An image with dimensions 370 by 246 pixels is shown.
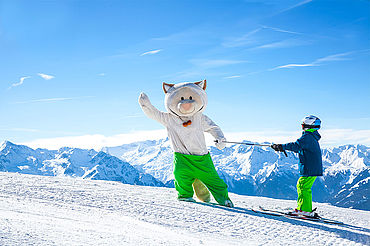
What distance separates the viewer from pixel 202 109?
23.9ft

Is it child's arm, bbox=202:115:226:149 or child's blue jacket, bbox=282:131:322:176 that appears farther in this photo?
child's arm, bbox=202:115:226:149

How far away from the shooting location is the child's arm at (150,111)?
7332 mm

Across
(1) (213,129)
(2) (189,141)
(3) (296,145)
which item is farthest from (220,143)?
(3) (296,145)

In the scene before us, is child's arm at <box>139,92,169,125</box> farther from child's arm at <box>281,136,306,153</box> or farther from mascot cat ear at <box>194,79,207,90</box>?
child's arm at <box>281,136,306,153</box>

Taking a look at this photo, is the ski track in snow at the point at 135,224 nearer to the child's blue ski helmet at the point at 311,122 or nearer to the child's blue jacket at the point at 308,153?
the child's blue jacket at the point at 308,153

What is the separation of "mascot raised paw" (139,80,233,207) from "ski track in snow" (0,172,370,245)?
88 centimetres

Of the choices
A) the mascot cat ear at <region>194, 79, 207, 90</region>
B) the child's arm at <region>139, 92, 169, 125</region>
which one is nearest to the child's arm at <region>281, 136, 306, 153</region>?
the mascot cat ear at <region>194, 79, 207, 90</region>

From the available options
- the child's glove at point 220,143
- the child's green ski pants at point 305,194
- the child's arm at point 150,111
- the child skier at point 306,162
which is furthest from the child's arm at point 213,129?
the child's green ski pants at point 305,194

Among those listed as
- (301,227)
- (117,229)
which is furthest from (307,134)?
(117,229)

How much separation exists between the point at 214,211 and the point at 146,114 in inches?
103

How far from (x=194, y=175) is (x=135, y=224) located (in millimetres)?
2548

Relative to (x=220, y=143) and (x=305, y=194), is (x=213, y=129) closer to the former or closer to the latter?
(x=220, y=143)

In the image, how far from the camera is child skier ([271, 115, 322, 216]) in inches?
242

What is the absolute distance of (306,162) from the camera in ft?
20.3
